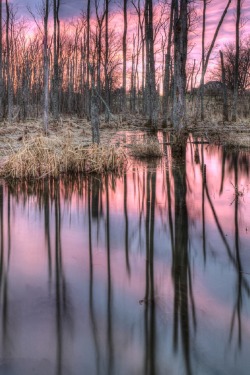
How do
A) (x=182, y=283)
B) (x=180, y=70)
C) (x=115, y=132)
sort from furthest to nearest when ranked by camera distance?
(x=115, y=132) → (x=180, y=70) → (x=182, y=283)

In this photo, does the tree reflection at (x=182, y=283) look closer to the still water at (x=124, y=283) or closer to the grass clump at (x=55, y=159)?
the still water at (x=124, y=283)

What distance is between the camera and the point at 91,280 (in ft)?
14.7

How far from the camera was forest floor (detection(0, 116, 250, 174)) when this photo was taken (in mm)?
18094

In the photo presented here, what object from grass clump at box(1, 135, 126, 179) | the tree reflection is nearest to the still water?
the tree reflection

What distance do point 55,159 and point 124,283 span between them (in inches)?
261

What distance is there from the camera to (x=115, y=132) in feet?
79.0

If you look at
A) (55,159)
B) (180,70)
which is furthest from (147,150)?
(55,159)

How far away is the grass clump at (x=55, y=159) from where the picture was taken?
1026cm

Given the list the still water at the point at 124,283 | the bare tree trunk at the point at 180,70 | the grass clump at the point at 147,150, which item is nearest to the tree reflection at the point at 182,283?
the still water at the point at 124,283

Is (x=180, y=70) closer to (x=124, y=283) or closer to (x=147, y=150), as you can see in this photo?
(x=147, y=150)

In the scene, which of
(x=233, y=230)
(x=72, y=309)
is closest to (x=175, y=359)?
(x=72, y=309)

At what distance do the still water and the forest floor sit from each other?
7618mm

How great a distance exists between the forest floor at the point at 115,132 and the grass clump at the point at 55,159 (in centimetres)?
350

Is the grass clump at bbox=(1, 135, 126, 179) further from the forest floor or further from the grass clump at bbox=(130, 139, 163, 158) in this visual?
the forest floor
